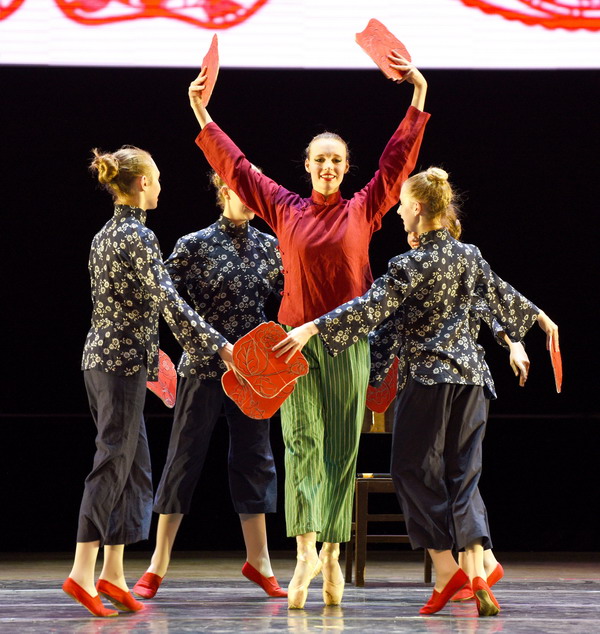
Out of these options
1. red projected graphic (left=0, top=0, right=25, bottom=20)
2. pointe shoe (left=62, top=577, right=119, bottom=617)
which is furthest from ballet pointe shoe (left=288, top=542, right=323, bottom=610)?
red projected graphic (left=0, top=0, right=25, bottom=20)

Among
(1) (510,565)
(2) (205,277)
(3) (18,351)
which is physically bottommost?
(1) (510,565)

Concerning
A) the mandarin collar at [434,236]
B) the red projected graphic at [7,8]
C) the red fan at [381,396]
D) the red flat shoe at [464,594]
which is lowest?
the red flat shoe at [464,594]

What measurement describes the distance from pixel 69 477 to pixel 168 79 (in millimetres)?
1913

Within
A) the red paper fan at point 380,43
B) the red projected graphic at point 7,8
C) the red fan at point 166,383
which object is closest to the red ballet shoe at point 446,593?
the red fan at point 166,383

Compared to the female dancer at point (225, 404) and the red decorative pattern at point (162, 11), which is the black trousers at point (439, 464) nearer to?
the female dancer at point (225, 404)

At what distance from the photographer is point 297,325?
2859 mm

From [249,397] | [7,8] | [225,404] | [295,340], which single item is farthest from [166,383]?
[7,8]

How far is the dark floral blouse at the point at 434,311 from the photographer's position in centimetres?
268

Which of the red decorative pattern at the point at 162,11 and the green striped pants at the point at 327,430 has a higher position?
the red decorative pattern at the point at 162,11

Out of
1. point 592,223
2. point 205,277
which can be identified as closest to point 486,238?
point 592,223

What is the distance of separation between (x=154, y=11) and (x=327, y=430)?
2.25 meters

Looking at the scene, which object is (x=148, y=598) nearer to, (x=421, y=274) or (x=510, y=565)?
(x=421, y=274)

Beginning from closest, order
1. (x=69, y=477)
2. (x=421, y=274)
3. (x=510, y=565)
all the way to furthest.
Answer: (x=421, y=274) < (x=510, y=565) < (x=69, y=477)

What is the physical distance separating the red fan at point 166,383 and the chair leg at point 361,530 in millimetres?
812
